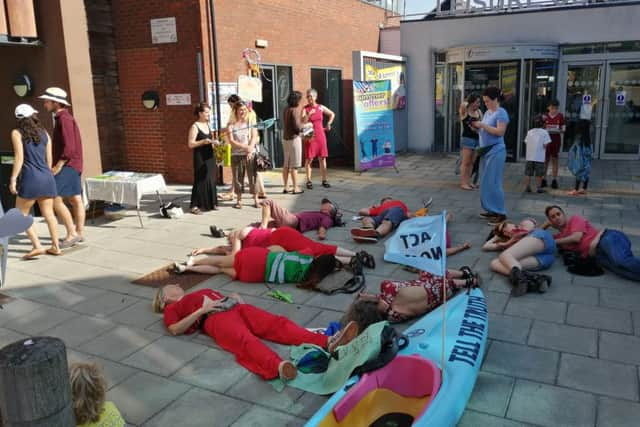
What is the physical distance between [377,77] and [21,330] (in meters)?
10.0

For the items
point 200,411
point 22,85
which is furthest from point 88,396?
point 22,85

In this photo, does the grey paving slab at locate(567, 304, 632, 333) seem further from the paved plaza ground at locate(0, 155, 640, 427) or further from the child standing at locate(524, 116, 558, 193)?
the child standing at locate(524, 116, 558, 193)

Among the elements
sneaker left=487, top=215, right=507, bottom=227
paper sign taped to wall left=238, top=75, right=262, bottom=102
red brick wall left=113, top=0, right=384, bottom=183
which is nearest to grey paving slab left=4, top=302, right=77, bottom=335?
sneaker left=487, top=215, right=507, bottom=227

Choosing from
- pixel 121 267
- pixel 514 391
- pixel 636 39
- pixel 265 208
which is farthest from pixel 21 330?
pixel 636 39

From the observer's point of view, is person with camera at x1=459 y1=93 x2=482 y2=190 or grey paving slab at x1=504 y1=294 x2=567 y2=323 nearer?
grey paving slab at x1=504 y1=294 x2=567 y2=323

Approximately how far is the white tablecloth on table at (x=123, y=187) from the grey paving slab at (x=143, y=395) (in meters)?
4.28

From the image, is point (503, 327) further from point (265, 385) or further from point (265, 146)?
point (265, 146)

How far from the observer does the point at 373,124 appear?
12031 millimetres

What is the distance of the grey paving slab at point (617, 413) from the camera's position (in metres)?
3.18

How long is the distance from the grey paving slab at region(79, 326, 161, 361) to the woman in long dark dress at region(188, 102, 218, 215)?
167 inches

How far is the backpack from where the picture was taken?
3.30 m

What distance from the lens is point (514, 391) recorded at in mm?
3562

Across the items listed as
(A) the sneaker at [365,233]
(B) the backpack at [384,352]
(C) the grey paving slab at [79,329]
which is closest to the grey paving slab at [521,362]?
(B) the backpack at [384,352]

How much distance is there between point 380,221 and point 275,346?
3.45m
